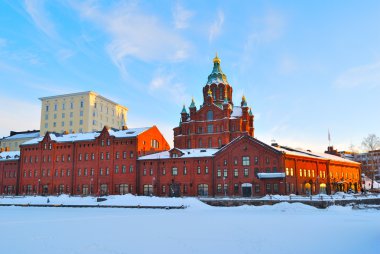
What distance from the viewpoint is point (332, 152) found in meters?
98.0

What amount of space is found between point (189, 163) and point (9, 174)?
48.4 m

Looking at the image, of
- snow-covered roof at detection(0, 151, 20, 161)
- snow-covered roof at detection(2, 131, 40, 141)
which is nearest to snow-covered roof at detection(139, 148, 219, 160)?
snow-covered roof at detection(0, 151, 20, 161)

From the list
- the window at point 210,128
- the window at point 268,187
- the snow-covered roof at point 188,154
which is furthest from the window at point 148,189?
the window at point 268,187

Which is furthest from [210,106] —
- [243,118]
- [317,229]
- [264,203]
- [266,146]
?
[317,229]

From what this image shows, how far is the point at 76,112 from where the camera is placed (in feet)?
384

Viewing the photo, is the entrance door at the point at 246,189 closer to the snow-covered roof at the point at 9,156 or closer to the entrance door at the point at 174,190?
the entrance door at the point at 174,190

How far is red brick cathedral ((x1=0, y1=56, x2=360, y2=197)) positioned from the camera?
69.4 m

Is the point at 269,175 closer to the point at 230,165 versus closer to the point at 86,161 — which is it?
the point at 230,165

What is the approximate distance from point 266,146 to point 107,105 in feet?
231

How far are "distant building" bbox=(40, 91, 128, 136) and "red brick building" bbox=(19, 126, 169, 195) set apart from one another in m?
23.3

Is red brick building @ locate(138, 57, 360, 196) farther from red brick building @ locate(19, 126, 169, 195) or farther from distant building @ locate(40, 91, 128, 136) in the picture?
distant building @ locate(40, 91, 128, 136)

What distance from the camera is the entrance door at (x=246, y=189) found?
68.8 m

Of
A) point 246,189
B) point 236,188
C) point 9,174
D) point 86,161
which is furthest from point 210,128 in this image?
point 9,174

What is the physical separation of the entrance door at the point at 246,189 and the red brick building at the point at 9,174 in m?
55.7
